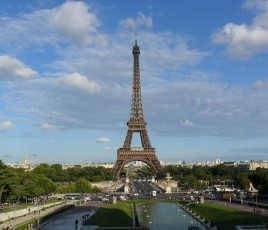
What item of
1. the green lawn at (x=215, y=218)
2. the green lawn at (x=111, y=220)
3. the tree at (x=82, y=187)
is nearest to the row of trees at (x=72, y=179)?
the tree at (x=82, y=187)

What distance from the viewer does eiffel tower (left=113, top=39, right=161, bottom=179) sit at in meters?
108

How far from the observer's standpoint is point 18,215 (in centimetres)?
4631

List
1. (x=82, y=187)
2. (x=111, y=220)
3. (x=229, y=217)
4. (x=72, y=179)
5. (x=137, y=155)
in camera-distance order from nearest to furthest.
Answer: (x=229, y=217) → (x=111, y=220) → (x=82, y=187) → (x=137, y=155) → (x=72, y=179)

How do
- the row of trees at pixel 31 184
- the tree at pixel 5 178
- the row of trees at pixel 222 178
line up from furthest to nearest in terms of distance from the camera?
the row of trees at pixel 222 178 → the row of trees at pixel 31 184 → the tree at pixel 5 178

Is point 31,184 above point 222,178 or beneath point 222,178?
beneath

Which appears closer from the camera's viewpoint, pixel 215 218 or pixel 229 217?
pixel 229 217

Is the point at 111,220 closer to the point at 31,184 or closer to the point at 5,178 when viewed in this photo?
the point at 5,178

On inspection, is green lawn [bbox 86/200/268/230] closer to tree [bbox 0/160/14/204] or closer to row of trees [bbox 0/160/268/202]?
tree [bbox 0/160/14/204]

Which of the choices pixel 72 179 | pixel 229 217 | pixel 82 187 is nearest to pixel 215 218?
pixel 229 217

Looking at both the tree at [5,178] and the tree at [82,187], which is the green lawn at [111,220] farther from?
the tree at [82,187]

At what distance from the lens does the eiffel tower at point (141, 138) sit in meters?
108

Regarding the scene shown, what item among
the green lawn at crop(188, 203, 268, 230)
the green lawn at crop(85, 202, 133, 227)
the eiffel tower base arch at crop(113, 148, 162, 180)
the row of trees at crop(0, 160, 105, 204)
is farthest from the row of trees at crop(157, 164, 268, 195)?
the green lawn at crop(85, 202, 133, 227)

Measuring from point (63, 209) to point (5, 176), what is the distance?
11.9m

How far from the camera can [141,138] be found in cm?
11038
